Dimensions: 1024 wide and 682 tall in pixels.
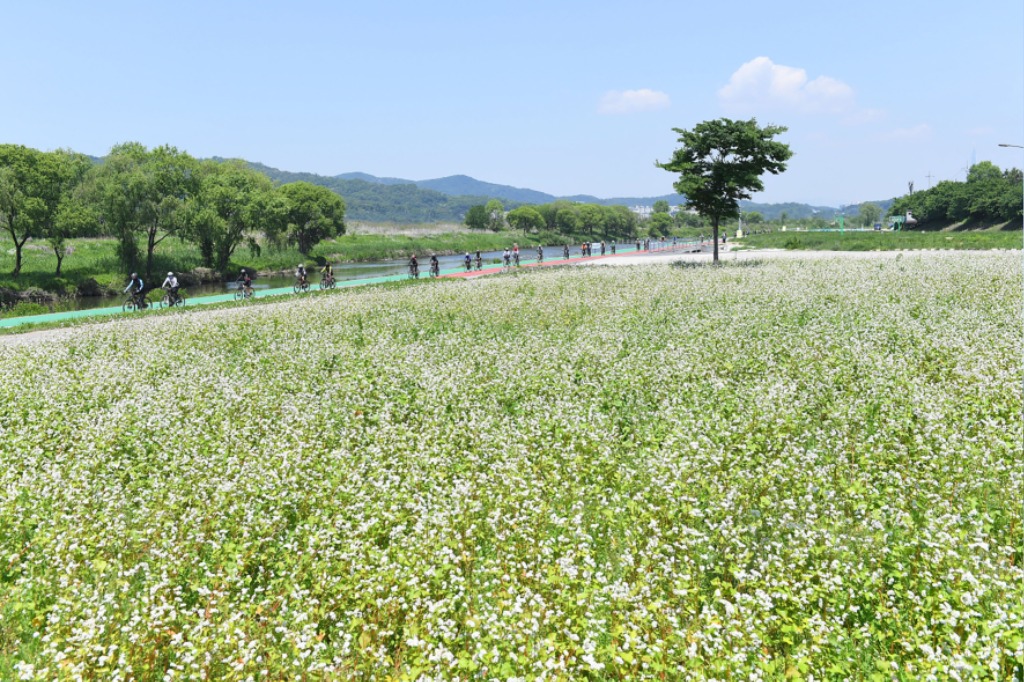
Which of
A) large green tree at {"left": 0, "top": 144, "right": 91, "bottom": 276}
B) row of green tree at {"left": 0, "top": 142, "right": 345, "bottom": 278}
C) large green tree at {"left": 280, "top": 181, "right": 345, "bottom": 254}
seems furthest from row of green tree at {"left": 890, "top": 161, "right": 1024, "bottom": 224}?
large green tree at {"left": 0, "top": 144, "right": 91, "bottom": 276}

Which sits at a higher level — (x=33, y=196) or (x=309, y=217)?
(x=309, y=217)

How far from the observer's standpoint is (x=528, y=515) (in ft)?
23.7

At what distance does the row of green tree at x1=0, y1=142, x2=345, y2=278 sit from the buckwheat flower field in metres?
44.7

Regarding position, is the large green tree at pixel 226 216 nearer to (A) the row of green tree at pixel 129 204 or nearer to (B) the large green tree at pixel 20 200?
(A) the row of green tree at pixel 129 204

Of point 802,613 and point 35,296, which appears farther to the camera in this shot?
point 35,296

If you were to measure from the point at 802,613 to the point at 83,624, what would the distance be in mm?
6011

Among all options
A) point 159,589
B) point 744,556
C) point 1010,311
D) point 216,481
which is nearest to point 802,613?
point 744,556

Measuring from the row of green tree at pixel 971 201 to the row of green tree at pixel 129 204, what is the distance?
142m

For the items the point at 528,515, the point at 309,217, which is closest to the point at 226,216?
the point at 309,217

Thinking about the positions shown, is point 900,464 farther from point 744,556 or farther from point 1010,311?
point 1010,311

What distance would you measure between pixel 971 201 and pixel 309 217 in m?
147

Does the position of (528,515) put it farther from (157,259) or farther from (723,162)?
(157,259)

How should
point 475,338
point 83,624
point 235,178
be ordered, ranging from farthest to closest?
1. point 235,178
2. point 475,338
3. point 83,624

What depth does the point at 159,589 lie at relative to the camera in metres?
6.16
